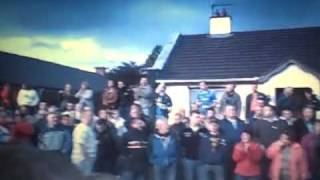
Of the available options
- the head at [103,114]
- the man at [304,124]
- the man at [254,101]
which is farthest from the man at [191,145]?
the man at [304,124]

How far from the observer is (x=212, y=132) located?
14.1 feet

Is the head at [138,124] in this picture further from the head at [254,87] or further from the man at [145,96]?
the head at [254,87]

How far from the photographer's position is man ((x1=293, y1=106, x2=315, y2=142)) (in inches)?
159

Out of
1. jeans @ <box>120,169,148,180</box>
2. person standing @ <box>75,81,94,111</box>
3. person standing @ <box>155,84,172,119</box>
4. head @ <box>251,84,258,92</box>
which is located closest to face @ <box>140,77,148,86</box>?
person standing @ <box>155,84,172,119</box>

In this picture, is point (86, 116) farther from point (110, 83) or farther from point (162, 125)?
point (162, 125)

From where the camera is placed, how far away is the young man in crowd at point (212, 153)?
14.0ft

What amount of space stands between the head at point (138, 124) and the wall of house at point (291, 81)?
0.92 metres

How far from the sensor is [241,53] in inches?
170

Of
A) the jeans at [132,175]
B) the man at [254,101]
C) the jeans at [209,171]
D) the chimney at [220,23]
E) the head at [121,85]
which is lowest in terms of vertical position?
the jeans at [132,175]

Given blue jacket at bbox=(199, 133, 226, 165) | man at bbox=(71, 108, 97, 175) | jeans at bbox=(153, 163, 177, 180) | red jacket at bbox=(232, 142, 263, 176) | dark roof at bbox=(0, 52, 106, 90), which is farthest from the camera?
dark roof at bbox=(0, 52, 106, 90)

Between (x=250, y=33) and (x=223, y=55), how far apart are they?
0.26m

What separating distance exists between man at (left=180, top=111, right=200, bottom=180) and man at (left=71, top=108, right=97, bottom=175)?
0.70m

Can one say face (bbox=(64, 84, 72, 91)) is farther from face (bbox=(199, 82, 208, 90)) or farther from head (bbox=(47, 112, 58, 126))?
face (bbox=(199, 82, 208, 90))

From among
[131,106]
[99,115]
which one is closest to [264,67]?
[131,106]
